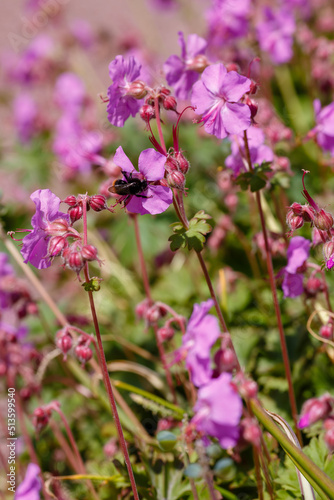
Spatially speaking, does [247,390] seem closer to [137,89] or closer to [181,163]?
[181,163]

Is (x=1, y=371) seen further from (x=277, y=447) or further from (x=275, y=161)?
(x=275, y=161)

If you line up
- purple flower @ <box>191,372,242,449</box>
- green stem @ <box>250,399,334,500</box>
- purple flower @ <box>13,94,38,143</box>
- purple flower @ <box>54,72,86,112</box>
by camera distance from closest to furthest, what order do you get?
purple flower @ <box>191,372,242,449</box>
green stem @ <box>250,399,334,500</box>
purple flower @ <box>54,72,86,112</box>
purple flower @ <box>13,94,38,143</box>

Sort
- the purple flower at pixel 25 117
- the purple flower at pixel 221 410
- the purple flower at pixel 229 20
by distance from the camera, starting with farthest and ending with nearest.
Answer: the purple flower at pixel 25 117 → the purple flower at pixel 229 20 → the purple flower at pixel 221 410

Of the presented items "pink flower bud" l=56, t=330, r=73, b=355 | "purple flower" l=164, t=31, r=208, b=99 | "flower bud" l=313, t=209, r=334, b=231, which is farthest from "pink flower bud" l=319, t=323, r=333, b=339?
"purple flower" l=164, t=31, r=208, b=99

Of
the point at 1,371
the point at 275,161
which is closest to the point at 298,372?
the point at 275,161

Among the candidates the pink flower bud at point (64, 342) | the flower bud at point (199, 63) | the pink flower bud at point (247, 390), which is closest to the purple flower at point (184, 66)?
the flower bud at point (199, 63)

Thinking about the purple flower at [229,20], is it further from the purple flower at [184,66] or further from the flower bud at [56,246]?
the flower bud at [56,246]

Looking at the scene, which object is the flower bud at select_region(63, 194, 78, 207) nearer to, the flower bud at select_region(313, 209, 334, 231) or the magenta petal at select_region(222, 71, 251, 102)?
the magenta petal at select_region(222, 71, 251, 102)
